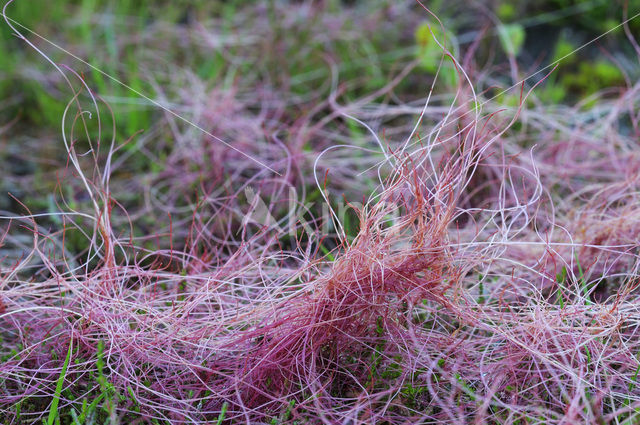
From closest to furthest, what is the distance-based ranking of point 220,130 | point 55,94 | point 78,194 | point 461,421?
point 461,421 < point 78,194 < point 220,130 < point 55,94

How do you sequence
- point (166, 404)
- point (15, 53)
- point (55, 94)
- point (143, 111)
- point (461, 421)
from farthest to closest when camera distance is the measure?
point (15, 53) → point (55, 94) → point (143, 111) → point (166, 404) → point (461, 421)

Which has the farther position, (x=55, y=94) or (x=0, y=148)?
(x=55, y=94)

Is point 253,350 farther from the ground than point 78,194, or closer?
farther from the ground

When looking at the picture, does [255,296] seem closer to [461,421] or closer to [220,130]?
[461,421]

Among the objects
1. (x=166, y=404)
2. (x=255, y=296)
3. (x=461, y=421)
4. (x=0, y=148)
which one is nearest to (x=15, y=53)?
(x=0, y=148)

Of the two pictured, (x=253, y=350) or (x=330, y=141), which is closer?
(x=253, y=350)

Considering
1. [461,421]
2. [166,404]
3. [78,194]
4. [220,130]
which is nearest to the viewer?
[461,421]

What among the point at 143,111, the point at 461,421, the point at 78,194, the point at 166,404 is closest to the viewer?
the point at 461,421

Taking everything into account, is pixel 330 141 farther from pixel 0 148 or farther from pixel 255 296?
pixel 0 148

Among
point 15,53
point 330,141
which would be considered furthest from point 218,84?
point 15,53
